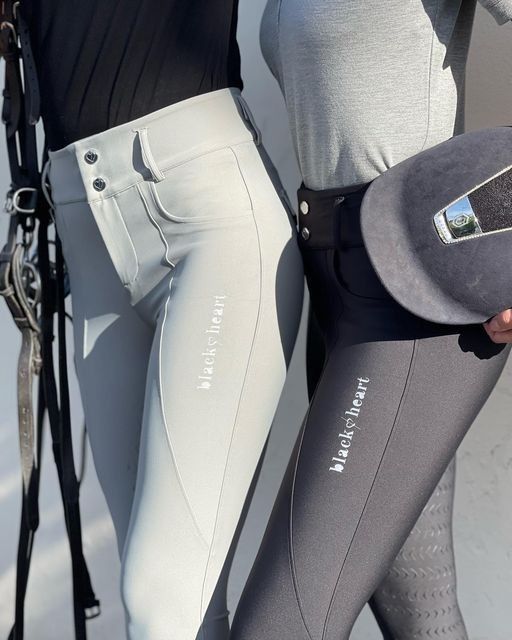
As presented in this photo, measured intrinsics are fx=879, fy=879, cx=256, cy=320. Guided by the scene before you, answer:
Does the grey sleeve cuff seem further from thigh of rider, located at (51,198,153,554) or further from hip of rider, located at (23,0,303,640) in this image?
thigh of rider, located at (51,198,153,554)

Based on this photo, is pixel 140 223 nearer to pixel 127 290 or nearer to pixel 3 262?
pixel 127 290

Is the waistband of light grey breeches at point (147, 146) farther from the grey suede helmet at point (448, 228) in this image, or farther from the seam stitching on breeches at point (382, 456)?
the seam stitching on breeches at point (382, 456)

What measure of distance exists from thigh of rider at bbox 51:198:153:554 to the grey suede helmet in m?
0.35

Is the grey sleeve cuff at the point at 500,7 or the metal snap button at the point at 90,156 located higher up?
the grey sleeve cuff at the point at 500,7

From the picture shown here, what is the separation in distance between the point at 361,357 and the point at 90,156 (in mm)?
405

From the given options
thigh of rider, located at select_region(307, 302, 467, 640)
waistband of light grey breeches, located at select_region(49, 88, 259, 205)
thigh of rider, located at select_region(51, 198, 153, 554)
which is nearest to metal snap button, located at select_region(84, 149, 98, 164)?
waistband of light grey breeches, located at select_region(49, 88, 259, 205)

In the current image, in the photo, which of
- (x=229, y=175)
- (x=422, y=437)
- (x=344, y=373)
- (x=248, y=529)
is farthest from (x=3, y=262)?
(x=248, y=529)

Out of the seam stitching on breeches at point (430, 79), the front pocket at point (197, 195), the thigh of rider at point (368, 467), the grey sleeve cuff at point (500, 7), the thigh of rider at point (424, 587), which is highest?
the grey sleeve cuff at point (500, 7)

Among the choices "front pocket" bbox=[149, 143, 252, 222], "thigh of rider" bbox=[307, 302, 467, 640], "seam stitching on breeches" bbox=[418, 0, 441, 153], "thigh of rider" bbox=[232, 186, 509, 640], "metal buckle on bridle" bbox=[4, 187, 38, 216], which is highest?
"seam stitching on breeches" bbox=[418, 0, 441, 153]

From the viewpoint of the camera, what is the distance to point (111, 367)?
1159mm

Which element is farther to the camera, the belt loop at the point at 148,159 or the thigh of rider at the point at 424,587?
the thigh of rider at the point at 424,587

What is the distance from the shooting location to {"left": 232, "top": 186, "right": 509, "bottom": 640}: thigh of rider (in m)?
0.98

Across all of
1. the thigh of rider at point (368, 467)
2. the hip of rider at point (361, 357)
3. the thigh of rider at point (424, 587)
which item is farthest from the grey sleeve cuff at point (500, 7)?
the thigh of rider at point (424, 587)

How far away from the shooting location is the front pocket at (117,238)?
1.06 m
